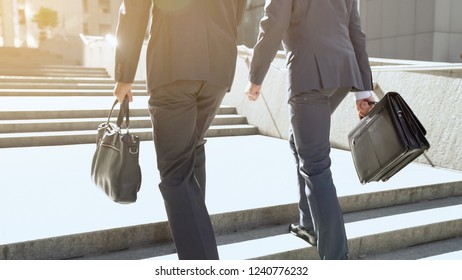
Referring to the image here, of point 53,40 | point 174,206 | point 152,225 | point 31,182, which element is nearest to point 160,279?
point 174,206

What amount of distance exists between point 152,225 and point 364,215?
1.69 metres

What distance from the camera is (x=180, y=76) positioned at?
6.51ft

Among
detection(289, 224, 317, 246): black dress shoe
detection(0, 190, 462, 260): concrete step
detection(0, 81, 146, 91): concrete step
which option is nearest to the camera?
detection(0, 190, 462, 260): concrete step

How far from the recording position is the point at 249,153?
5.71m

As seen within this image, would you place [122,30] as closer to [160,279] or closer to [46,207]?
[160,279]

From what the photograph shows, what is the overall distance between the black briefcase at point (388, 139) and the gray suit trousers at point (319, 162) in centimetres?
23

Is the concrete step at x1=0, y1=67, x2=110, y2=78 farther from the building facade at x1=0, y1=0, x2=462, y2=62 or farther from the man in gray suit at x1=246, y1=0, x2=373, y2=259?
the man in gray suit at x1=246, y1=0, x2=373, y2=259

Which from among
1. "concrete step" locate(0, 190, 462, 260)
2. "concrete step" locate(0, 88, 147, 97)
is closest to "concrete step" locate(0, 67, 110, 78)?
"concrete step" locate(0, 88, 147, 97)

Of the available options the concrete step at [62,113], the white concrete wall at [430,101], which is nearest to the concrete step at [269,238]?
the white concrete wall at [430,101]

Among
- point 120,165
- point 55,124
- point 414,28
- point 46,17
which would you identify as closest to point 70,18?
point 46,17

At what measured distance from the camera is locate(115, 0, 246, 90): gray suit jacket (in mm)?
2004

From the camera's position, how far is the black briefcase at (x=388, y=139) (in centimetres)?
236

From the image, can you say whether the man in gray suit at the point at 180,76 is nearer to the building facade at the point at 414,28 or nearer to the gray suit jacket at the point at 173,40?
→ the gray suit jacket at the point at 173,40

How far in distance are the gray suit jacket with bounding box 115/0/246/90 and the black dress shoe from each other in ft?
4.27
